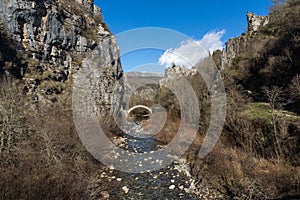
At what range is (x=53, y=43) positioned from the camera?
31.4 metres

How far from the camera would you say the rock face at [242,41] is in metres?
34.8

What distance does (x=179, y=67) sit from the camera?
101 feet

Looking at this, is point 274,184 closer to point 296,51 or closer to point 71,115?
point 71,115

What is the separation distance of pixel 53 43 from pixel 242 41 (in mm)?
33208

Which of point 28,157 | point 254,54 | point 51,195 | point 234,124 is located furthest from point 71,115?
point 254,54

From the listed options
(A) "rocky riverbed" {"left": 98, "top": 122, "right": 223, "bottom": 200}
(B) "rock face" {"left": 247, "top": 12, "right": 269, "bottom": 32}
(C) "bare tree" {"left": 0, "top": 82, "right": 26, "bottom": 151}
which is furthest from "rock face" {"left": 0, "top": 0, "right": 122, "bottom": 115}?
(B) "rock face" {"left": 247, "top": 12, "right": 269, "bottom": 32}

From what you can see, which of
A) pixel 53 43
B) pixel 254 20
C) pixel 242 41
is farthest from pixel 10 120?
pixel 254 20

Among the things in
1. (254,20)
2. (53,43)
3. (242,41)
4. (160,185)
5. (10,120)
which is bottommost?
(160,185)

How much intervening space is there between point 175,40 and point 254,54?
18853mm

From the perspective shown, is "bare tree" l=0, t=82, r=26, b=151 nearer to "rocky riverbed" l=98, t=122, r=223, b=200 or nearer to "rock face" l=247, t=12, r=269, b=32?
"rocky riverbed" l=98, t=122, r=223, b=200

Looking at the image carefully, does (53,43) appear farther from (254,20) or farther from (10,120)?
(254,20)

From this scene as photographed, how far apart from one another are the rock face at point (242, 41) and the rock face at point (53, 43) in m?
21.1

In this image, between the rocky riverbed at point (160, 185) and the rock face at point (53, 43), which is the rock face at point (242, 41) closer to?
the rock face at point (53, 43)

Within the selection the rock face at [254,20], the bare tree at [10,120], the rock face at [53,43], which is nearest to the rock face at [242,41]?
the rock face at [254,20]
